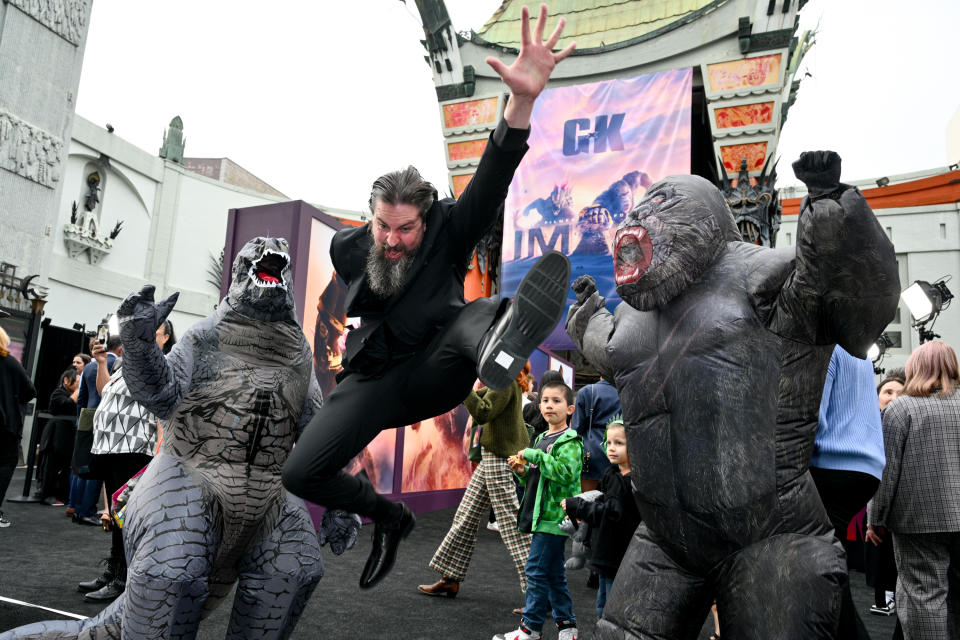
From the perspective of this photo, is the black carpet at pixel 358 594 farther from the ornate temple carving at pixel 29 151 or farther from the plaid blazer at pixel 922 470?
the ornate temple carving at pixel 29 151

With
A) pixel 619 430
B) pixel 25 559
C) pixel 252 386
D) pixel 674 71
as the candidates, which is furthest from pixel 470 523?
pixel 674 71

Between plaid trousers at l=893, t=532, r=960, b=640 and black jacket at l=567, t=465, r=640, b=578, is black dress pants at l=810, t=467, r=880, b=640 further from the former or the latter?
plaid trousers at l=893, t=532, r=960, b=640

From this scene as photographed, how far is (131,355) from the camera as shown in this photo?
239cm

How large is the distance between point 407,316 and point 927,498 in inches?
100

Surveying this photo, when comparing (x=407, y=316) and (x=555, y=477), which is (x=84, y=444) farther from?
(x=407, y=316)

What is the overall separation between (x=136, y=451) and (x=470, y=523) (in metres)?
2.17


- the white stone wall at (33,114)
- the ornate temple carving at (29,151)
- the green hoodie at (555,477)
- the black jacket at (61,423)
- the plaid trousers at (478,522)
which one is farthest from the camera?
the white stone wall at (33,114)

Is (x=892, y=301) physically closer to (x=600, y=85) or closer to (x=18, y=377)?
(x=18, y=377)

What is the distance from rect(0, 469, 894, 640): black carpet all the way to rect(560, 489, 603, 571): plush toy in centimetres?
85

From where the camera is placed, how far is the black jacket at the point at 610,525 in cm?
275

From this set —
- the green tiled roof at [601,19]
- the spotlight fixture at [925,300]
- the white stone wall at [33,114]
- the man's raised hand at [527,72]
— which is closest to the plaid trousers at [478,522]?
the man's raised hand at [527,72]

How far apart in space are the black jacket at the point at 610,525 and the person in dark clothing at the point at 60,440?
6.94m

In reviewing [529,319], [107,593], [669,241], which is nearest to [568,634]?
[529,319]

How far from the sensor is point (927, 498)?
10.5 feet
